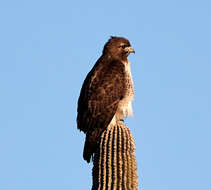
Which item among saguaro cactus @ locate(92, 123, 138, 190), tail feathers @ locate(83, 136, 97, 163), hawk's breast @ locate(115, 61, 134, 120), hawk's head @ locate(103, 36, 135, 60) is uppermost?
hawk's head @ locate(103, 36, 135, 60)

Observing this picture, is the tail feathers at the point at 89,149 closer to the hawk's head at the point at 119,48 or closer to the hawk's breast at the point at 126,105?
the hawk's breast at the point at 126,105

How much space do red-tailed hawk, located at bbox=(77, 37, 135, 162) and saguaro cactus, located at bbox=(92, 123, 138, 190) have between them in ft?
4.77

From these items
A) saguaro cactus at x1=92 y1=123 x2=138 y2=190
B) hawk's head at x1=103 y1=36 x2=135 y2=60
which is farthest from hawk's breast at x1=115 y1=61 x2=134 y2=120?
saguaro cactus at x1=92 y1=123 x2=138 y2=190

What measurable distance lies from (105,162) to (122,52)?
14.7 feet

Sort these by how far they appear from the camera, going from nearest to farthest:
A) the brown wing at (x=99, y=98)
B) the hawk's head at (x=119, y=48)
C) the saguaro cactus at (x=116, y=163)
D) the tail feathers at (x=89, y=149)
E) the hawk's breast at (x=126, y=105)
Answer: the saguaro cactus at (x=116, y=163) → the tail feathers at (x=89, y=149) → the brown wing at (x=99, y=98) → the hawk's breast at (x=126, y=105) → the hawk's head at (x=119, y=48)

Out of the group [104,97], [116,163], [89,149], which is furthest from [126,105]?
[116,163]

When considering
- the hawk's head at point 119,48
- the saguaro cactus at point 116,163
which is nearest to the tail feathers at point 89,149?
the saguaro cactus at point 116,163

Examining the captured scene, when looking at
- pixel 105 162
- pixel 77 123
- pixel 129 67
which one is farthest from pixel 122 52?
pixel 105 162

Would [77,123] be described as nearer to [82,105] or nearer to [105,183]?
[82,105]

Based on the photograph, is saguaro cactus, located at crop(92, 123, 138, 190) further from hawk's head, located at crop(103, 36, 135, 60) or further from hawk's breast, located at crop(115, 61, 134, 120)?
hawk's head, located at crop(103, 36, 135, 60)

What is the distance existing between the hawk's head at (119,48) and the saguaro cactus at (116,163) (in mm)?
3580

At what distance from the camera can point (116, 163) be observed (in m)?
7.51

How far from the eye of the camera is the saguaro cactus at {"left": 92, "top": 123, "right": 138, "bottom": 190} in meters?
7.23

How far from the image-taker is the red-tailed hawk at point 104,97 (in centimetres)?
992
